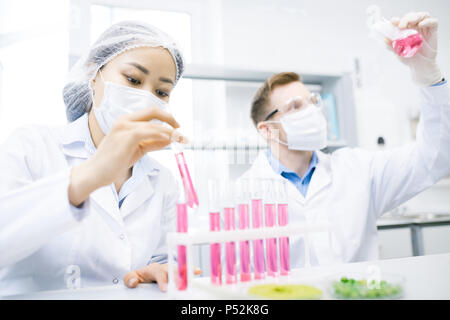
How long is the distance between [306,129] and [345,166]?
0.26 metres

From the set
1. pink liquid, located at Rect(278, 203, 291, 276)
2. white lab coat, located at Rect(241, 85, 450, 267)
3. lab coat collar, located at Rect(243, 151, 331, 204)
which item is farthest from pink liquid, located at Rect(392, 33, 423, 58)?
pink liquid, located at Rect(278, 203, 291, 276)

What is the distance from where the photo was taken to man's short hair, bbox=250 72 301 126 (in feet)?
5.68

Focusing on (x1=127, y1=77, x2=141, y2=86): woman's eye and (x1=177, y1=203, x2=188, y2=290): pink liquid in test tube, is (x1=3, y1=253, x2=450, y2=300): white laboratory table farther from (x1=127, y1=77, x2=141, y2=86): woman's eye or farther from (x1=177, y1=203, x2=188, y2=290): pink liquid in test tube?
(x1=127, y1=77, x2=141, y2=86): woman's eye

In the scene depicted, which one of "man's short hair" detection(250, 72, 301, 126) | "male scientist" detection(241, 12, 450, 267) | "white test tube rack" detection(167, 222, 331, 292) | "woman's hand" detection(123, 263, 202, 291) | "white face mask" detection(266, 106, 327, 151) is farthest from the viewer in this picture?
"man's short hair" detection(250, 72, 301, 126)

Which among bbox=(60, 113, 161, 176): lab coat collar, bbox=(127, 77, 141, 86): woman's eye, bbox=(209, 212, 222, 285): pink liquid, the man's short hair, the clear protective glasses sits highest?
the man's short hair

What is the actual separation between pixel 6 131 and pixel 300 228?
234cm

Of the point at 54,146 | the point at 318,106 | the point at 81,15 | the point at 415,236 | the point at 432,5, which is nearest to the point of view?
the point at 54,146

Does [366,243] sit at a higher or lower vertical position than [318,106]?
lower

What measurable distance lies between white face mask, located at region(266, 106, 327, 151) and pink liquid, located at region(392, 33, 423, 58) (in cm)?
49

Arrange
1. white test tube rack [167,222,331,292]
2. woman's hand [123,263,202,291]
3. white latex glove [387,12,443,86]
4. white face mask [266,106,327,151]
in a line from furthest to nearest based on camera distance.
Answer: white face mask [266,106,327,151], white latex glove [387,12,443,86], woman's hand [123,263,202,291], white test tube rack [167,222,331,292]

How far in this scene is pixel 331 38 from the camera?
324cm

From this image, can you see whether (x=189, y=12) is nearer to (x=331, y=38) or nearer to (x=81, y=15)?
(x=81, y=15)
